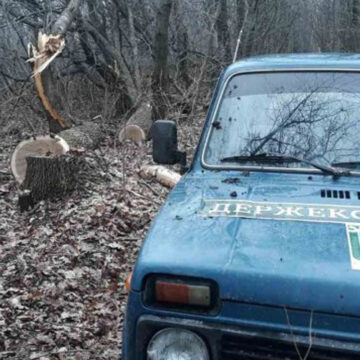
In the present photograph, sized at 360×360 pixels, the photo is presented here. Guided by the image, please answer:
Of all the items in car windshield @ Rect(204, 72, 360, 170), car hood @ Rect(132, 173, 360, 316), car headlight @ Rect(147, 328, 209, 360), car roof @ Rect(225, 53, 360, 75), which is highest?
car roof @ Rect(225, 53, 360, 75)

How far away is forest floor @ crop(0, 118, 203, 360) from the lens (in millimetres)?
5055

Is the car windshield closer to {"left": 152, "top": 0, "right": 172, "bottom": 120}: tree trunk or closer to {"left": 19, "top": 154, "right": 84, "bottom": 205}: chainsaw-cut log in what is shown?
{"left": 19, "top": 154, "right": 84, "bottom": 205}: chainsaw-cut log

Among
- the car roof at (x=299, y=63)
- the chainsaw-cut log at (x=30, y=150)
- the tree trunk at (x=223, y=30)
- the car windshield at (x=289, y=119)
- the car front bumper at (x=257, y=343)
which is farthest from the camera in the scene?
the tree trunk at (x=223, y=30)

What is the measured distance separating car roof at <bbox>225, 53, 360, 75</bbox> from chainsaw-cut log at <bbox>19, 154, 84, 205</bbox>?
425 centimetres

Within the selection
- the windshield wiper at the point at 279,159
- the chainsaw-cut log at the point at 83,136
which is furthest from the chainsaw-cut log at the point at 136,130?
the windshield wiper at the point at 279,159

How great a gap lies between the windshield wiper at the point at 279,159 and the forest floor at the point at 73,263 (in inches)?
77.5

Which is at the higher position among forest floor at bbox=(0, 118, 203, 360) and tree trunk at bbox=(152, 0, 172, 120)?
tree trunk at bbox=(152, 0, 172, 120)

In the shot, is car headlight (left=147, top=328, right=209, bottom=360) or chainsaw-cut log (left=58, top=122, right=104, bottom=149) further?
chainsaw-cut log (left=58, top=122, right=104, bottom=149)

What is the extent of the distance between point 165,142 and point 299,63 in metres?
1.16

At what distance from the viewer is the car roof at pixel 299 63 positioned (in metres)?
4.36

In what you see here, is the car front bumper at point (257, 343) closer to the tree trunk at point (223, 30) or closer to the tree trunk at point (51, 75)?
A: the tree trunk at point (51, 75)

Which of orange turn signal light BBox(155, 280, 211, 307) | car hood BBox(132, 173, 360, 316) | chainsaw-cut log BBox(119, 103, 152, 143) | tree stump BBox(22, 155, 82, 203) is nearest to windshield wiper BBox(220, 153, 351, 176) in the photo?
car hood BBox(132, 173, 360, 316)

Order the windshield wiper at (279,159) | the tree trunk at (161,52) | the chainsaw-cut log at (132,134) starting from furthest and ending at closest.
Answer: the tree trunk at (161,52) < the chainsaw-cut log at (132,134) < the windshield wiper at (279,159)

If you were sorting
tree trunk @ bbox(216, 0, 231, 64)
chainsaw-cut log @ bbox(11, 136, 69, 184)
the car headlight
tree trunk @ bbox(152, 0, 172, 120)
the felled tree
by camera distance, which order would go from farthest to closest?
tree trunk @ bbox(216, 0, 231, 64) → tree trunk @ bbox(152, 0, 172, 120) → the felled tree → chainsaw-cut log @ bbox(11, 136, 69, 184) → the car headlight
